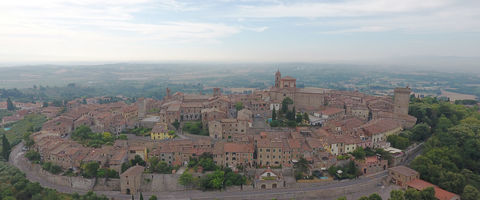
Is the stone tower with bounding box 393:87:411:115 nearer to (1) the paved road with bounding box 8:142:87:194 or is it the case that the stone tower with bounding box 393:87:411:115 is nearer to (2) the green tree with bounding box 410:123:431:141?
(2) the green tree with bounding box 410:123:431:141

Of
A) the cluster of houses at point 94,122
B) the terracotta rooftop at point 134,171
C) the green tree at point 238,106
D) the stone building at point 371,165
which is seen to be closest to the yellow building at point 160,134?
the terracotta rooftop at point 134,171

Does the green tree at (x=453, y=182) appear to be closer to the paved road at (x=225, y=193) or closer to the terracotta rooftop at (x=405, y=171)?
the terracotta rooftop at (x=405, y=171)

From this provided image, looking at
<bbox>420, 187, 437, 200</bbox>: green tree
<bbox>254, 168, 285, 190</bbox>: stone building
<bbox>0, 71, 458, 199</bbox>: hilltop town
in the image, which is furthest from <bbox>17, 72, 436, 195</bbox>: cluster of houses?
<bbox>420, 187, 437, 200</bbox>: green tree

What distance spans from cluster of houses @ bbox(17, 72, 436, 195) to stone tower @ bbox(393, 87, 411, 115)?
176mm

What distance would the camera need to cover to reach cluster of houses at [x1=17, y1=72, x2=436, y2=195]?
128ft

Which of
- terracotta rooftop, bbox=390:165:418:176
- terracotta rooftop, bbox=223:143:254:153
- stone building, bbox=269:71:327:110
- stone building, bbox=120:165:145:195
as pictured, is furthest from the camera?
stone building, bbox=269:71:327:110

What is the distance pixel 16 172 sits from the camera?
39531 millimetres

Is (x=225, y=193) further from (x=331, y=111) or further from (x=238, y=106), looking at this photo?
(x=331, y=111)

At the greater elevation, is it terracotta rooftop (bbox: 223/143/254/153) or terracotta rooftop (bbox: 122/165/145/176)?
terracotta rooftop (bbox: 223/143/254/153)

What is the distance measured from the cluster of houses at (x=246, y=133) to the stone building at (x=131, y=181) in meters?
3.05

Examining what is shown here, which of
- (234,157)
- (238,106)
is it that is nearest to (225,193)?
(234,157)

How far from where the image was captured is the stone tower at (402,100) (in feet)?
182

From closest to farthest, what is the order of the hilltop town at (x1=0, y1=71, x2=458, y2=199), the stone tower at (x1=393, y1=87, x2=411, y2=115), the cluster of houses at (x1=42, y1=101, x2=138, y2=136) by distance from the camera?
the hilltop town at (x1=0, y1=71, x2=458, y2=199) → the cluster of houses at (x1=42, y1=101, x2=138, y2=136) → the stone tower at (x1=393, y1=87, x2=411, y2=115)

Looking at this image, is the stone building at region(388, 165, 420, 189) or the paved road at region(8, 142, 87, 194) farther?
the paved road at region(8, 142, 87, 194)
